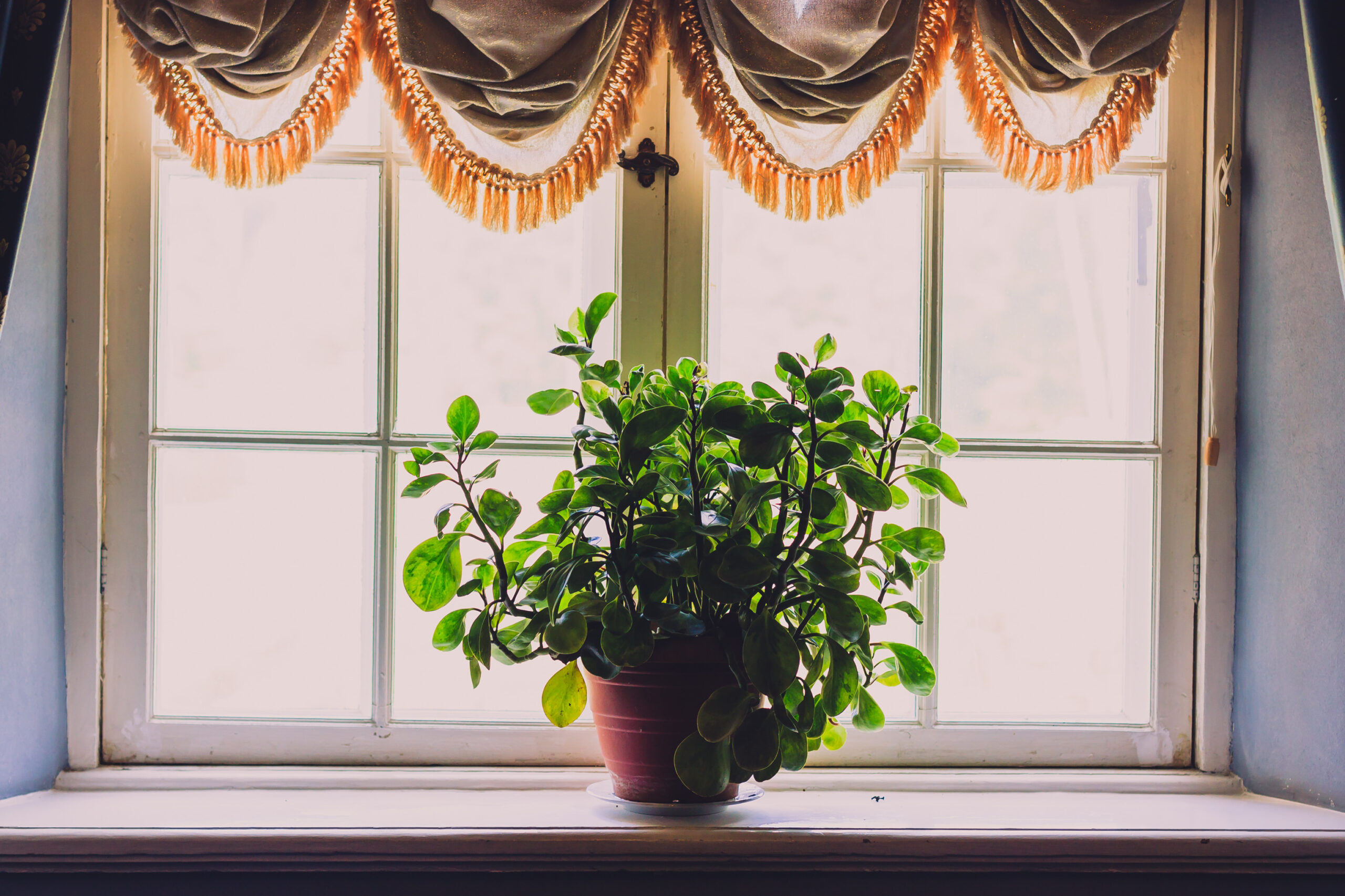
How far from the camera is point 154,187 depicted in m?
1.25

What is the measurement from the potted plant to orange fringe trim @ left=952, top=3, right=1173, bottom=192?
1.44 ft

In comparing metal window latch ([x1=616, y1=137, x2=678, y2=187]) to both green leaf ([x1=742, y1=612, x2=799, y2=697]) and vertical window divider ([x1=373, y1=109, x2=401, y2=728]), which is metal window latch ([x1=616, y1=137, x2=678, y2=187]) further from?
green leaf ([x1=742, y1=612, x2=799, y2=697])

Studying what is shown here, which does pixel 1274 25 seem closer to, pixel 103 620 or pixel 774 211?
pixel 774 211

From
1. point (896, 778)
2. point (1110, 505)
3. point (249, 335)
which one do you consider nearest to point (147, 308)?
point (249, 335)

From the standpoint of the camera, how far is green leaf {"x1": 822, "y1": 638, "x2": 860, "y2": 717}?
3.14ft

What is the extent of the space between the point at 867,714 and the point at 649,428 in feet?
1.46

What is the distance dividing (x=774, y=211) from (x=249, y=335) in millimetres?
798

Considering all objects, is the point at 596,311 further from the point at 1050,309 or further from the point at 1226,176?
the point at 1226,176

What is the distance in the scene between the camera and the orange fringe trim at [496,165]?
1.16 meters

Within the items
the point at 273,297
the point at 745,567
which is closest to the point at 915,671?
the point at 745,567

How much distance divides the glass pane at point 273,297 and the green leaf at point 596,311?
17.1 inches

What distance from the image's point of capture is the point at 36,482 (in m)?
1.17

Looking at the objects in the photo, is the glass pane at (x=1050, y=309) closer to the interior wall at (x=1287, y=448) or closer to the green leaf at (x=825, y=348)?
the interior wall at (x=1287, y=448)

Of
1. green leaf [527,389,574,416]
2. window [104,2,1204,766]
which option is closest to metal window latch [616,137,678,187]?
window [104,2,1204,766]
